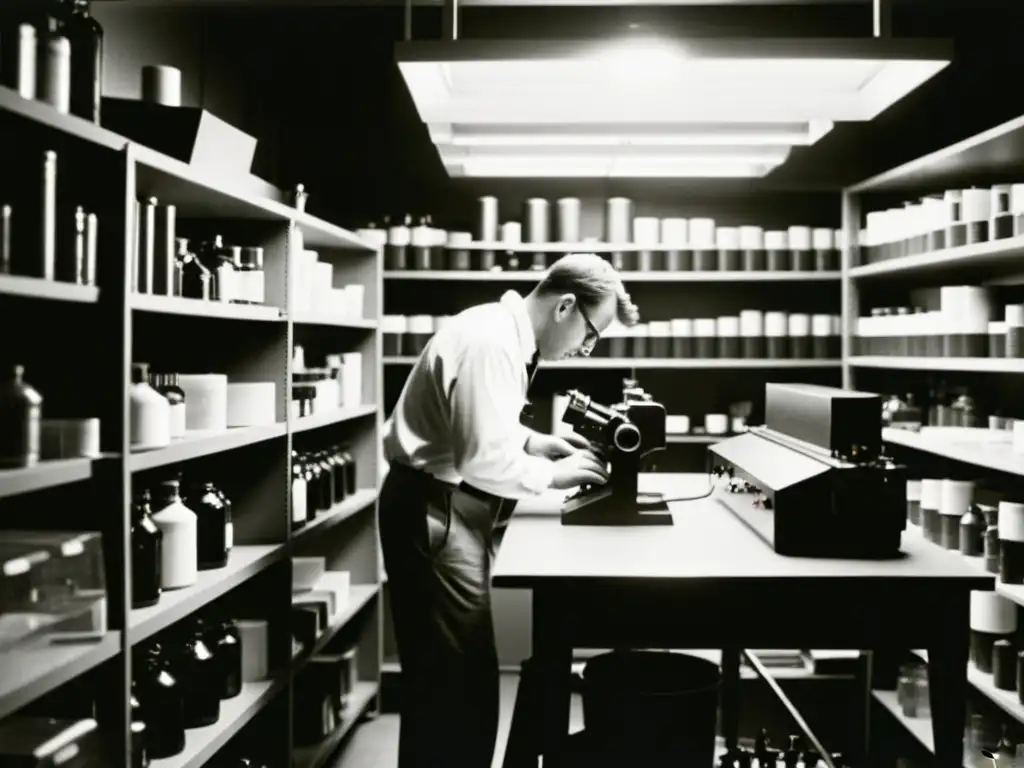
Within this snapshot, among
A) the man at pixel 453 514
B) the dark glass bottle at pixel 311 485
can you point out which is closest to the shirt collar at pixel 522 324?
the man at pixel 453 514

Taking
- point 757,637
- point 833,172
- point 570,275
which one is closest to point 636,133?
point 570,275

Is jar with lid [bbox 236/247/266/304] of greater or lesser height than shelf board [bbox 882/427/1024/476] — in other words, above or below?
above

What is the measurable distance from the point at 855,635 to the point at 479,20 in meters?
3.43

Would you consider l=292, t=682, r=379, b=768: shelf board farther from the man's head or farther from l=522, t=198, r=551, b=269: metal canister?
l=522, t=198, r=551, b=269: metal canister

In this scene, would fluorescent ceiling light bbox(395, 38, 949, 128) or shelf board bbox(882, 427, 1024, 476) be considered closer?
fluorescent ceiling light bbox(395, 38, 949, 128)

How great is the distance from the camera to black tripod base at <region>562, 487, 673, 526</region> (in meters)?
2.80

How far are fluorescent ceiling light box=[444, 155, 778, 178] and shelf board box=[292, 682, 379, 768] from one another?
2200 mm

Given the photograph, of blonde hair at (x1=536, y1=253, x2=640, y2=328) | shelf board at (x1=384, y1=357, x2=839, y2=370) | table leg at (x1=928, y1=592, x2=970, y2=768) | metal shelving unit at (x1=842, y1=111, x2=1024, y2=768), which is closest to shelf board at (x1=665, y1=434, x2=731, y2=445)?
shelf board at (x1=384, y1=357, x2=839, y2=370)

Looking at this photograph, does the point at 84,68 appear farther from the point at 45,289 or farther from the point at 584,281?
the point at 584,281

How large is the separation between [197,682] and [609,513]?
1225mm

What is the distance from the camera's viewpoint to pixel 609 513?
110 inches

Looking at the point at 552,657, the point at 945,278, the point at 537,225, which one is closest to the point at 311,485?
the point at 552,657

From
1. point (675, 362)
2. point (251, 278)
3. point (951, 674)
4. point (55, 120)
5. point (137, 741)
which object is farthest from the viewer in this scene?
point (675, 362)

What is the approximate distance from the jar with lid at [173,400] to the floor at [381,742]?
1.77 metres
